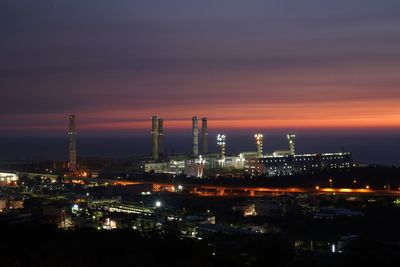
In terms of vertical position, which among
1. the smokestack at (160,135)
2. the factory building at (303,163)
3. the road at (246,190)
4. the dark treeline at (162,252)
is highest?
the smokestack at (160,135)

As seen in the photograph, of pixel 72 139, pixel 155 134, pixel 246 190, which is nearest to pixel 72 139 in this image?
pixel 72 139

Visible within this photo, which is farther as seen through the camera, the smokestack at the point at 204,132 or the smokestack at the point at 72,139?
the smokestack at the point at 204,132

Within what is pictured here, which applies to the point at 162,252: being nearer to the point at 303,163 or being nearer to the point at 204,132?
the point at 303,163

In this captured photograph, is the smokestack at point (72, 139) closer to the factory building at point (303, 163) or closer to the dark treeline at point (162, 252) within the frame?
the factory building at point (303, 163)

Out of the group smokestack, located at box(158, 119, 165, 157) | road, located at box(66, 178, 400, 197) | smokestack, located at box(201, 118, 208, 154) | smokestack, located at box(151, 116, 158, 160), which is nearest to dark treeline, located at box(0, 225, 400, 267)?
road, located at box(66, 178, 400, 197)

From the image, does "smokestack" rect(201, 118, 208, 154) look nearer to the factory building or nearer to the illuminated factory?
the illuminated factory

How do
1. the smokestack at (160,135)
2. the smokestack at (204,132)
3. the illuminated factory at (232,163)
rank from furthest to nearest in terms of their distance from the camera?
the smokestack at (204,132), the smokestack at (160,135), the illuminated factory at (232,163)

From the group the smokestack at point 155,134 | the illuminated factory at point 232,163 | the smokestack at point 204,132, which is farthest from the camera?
the smokestack at point 204,132

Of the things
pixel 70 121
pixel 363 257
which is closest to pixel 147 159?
pixel 70 121

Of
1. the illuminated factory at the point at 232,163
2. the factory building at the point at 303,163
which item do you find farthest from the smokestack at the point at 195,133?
the factory building at the point at 303,163
